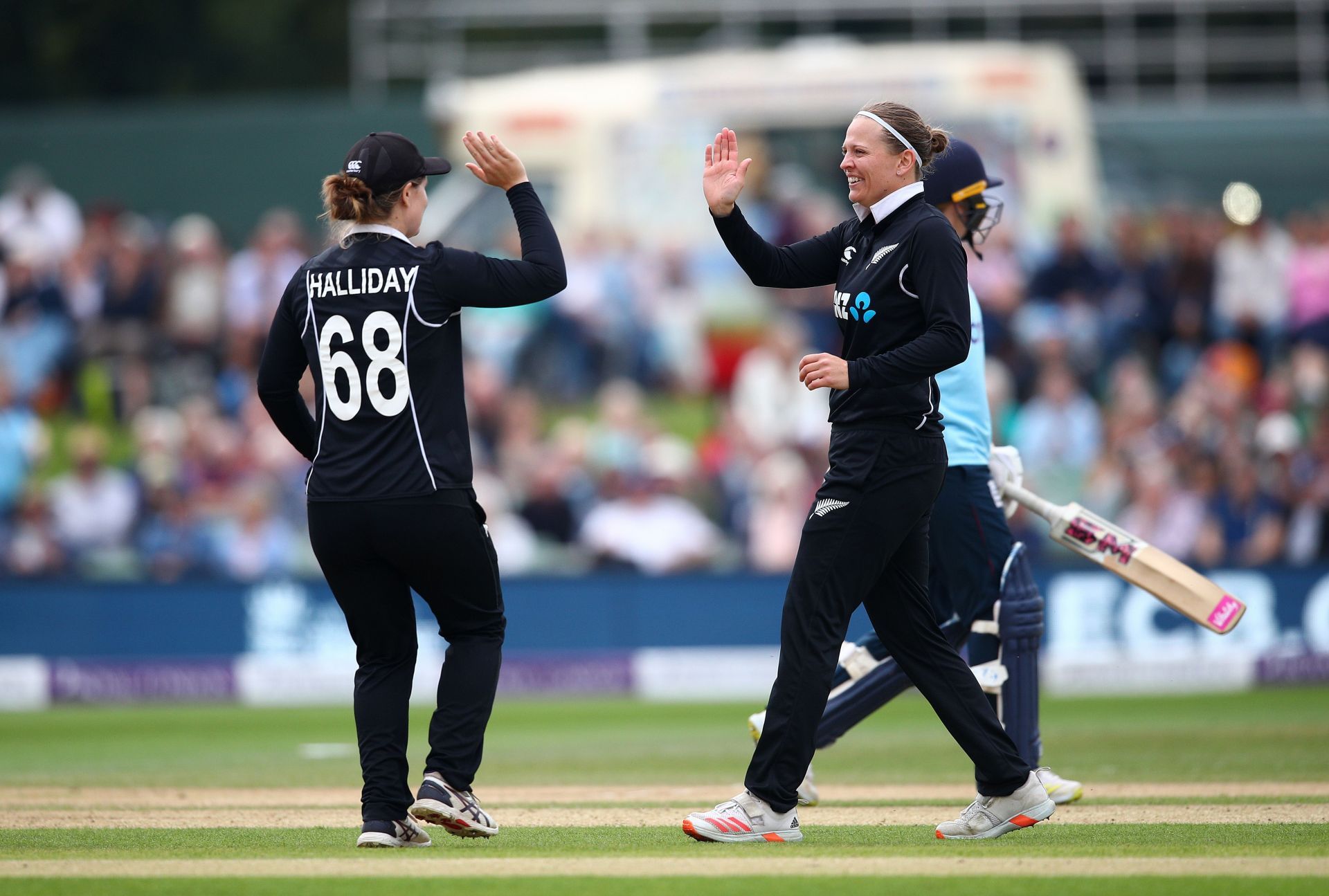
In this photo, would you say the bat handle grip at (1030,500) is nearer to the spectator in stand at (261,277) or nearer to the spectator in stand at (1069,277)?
the spectator in stand at (1069,277)

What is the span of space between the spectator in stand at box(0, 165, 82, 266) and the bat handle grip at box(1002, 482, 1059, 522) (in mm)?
14173

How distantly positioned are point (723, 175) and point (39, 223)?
14.8 metres

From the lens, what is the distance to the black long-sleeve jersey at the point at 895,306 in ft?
18.1

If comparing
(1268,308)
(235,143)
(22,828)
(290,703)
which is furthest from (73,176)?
(22,828)

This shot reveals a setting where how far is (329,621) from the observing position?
48.3 ft

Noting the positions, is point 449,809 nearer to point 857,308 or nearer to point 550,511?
point 857,308

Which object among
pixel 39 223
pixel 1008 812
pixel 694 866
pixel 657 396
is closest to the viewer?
pixel 694 866

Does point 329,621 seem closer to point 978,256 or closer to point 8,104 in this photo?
point 978,256

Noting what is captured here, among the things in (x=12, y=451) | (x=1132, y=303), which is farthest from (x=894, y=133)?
(x=12, y=451)

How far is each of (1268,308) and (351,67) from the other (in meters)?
19.0

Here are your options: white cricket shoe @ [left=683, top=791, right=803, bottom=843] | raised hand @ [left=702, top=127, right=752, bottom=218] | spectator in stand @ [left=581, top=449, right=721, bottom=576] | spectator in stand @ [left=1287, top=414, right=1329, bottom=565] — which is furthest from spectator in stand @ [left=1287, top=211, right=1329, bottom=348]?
white cricket shoe @ [left=683, top=791, right=803, bottom=843]

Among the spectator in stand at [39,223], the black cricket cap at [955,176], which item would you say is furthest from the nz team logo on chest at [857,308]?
the spectator in stand at [39,223]

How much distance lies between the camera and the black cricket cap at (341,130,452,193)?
18.8 feet

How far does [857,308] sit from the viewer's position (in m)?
5.80
